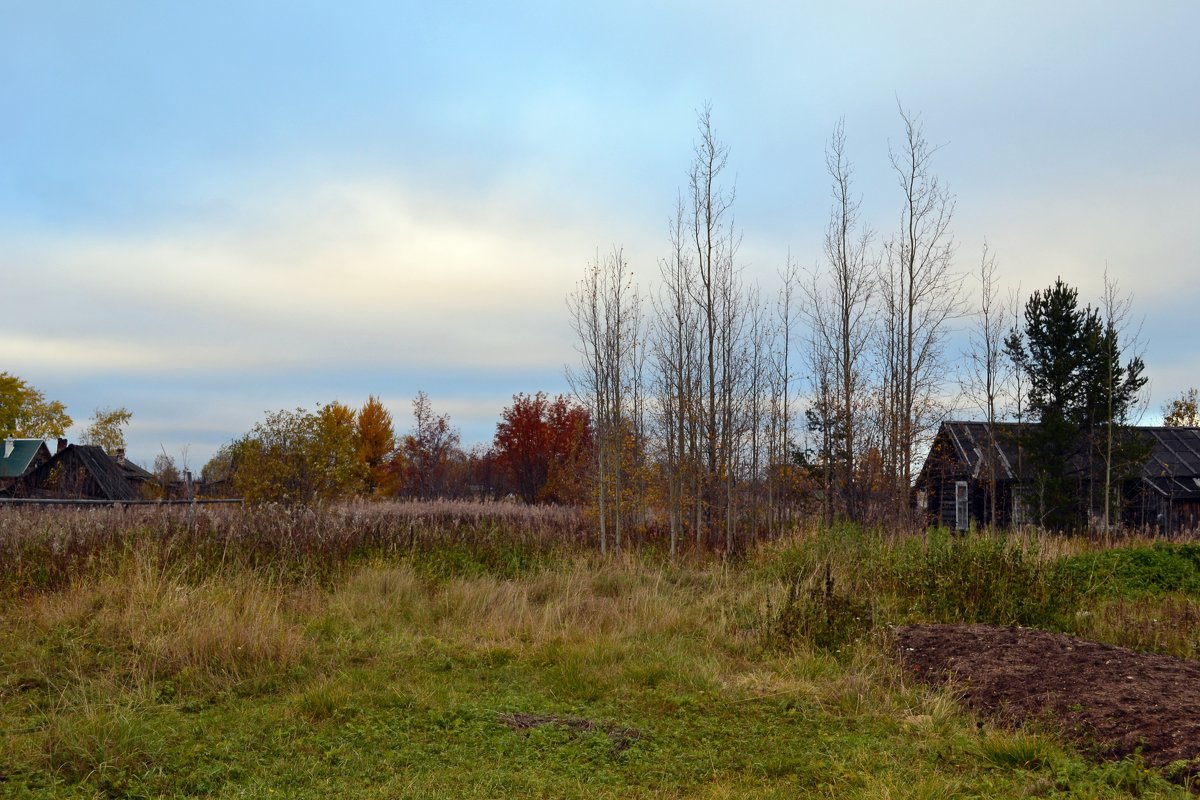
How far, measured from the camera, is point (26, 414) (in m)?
56.2

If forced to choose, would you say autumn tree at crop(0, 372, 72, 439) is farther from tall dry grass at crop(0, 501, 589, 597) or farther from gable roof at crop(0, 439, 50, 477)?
tall dry grass at crop(0, 501, 589, 597)

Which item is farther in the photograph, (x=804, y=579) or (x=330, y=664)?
(x=804, y=579)

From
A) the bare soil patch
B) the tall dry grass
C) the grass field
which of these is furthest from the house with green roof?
the bare soil patch

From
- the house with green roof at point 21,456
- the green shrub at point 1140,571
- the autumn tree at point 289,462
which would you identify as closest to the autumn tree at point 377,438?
the house with green roof at point 21,456

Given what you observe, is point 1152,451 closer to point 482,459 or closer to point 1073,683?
point 1073,683

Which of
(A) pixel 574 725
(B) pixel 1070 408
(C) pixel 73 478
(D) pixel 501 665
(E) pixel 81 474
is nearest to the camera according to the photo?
(A) pixel 574 725

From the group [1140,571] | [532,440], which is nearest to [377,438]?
[532,440]

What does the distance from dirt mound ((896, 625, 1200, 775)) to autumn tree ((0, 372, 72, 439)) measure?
185ft

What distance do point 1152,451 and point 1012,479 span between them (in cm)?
399

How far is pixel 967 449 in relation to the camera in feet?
88.9

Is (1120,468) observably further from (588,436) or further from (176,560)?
(588,436)

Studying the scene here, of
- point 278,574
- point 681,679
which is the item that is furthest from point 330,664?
point 278,574

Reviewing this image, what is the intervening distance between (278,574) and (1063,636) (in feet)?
26.5

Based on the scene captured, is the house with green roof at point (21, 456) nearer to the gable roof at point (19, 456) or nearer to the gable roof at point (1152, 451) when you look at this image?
the gable roof at point (19, 456)
